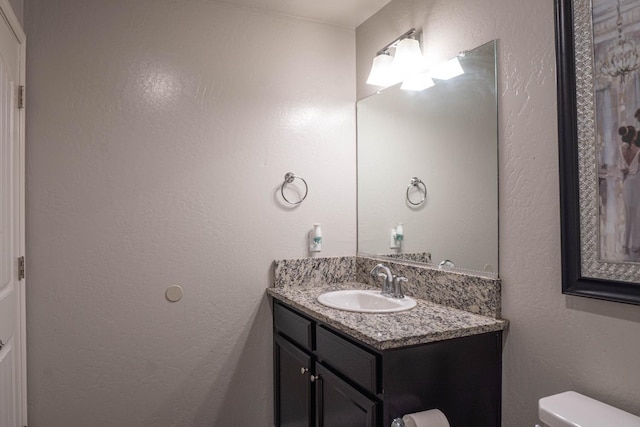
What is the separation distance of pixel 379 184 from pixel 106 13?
62.3 inches

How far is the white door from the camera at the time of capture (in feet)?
5.06

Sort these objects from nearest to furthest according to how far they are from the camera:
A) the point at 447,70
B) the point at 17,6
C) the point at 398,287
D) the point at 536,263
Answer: the point at 536,263 < the point at 17,6 < the point at 447,70 < the point at 398,287

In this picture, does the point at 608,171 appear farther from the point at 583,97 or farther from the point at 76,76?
the point at 76,76

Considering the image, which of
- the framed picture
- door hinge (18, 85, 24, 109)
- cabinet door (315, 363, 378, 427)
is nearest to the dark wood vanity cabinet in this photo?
cabinet door (315, 363, 378, 427)

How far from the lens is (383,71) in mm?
2166

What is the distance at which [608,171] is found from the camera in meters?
1.22

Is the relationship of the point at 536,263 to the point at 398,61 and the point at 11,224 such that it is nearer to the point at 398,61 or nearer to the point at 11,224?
the point at 398,61

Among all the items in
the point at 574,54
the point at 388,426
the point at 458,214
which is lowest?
the point at 388,426

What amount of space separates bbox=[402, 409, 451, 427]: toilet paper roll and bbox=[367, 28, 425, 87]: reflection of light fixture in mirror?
1498mm

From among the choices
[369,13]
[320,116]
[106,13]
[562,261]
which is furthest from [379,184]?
[106,13]

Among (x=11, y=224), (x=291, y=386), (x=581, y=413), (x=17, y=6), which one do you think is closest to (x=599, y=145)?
(x=581, y=413)

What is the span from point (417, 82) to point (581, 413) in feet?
4.95

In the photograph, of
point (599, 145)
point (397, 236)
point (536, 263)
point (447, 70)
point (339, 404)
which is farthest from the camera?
point (397, 236)

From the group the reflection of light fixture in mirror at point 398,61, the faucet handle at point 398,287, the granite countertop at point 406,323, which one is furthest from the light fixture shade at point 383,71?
the granite countertop at point 406,323
